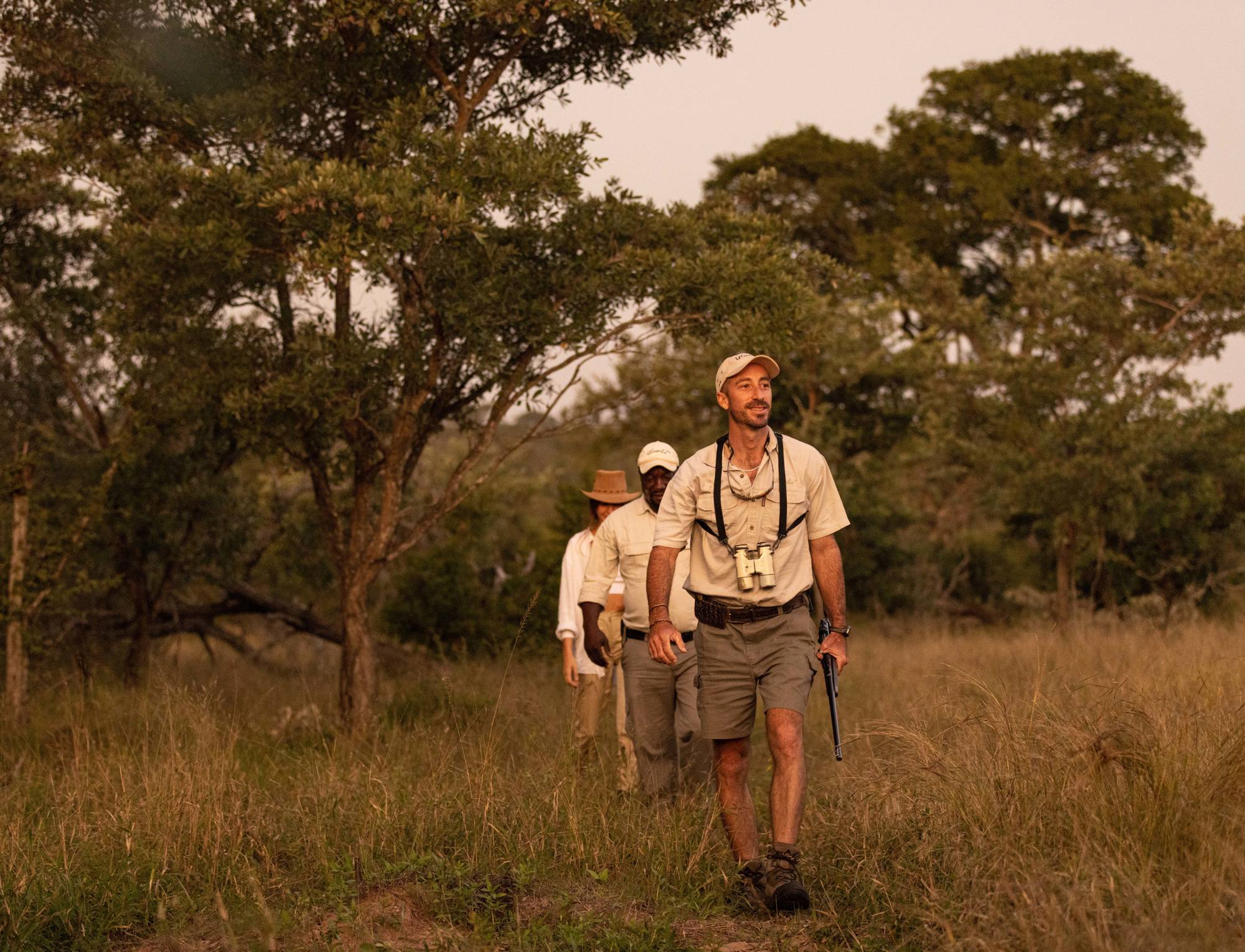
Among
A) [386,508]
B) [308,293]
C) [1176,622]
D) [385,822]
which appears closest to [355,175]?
[308,293]

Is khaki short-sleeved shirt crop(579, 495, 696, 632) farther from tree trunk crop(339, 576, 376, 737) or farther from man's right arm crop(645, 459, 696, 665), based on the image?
tree trunk crop(339, 576, 376, 737)

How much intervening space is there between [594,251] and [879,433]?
48.9 ft

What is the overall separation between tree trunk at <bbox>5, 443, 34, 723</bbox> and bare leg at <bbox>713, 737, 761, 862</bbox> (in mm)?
6951

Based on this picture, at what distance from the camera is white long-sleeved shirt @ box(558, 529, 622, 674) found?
8062 millimetres

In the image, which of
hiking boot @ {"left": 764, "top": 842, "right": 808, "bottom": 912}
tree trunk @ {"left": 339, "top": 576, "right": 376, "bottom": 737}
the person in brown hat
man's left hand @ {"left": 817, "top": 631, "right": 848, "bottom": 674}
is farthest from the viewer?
tree trunk @ {"left": 339, "top": 576, "right": 376, "bottom": 737}

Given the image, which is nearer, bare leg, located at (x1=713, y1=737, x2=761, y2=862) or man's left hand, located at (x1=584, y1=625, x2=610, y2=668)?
bare leg, located at (x1=713, y1=737, x2=761, y2=862)

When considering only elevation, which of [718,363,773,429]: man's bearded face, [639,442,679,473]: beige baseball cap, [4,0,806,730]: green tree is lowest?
[639,442,679,473]: beige baseball cap

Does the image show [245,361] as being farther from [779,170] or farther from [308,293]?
[779,170]

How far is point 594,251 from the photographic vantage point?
10.2m

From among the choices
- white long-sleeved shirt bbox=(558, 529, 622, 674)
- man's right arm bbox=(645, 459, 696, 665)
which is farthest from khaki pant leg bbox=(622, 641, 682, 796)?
man's right arm bbox=(645, 459, 696, 665)

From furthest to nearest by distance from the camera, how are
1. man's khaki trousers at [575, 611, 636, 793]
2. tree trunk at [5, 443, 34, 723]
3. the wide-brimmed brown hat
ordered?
tree trunk at [5, 443, 34, 723] < the wide-brimmed brown hat < man's khaki trousers at [575, 611, 636, 793]

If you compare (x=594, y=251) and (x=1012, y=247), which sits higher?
(x=1012, y=247)

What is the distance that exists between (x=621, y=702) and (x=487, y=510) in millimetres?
11168

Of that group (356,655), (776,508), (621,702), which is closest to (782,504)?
(776,508)
